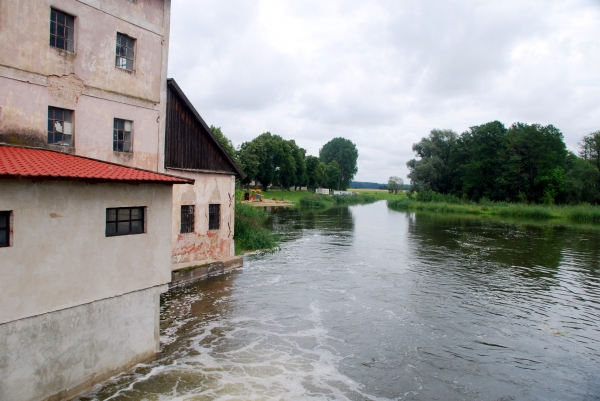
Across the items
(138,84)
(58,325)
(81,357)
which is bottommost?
(81,357)

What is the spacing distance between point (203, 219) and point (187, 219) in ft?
2.70

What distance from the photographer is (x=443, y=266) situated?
2255 centimetres

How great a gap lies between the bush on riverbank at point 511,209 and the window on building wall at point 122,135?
173 ft

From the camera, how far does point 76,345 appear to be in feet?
27.3

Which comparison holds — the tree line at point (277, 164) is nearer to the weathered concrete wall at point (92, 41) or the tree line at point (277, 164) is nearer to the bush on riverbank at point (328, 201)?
the bush on riverbank at point (328, 201)

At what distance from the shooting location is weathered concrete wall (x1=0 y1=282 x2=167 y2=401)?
7.30 m

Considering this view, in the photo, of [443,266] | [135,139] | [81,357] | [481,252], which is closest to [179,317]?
[81,357]

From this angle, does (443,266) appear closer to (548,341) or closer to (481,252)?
(481,252)

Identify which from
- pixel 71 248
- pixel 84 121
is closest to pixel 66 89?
pixel 84 121

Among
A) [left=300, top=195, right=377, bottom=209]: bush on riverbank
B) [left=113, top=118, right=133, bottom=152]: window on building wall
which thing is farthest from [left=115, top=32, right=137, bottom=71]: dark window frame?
[left=300, top=195, right=377, bottom=209]: bush on riverbank

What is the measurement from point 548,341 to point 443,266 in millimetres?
10400

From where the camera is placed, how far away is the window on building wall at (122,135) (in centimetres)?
1332

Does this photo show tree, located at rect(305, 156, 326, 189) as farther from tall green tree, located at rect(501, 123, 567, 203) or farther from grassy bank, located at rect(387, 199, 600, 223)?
tall green tree, located at rect(501, 123, 567, 203)

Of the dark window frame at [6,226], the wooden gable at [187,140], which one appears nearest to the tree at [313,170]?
the wooden gable at [187,140]
